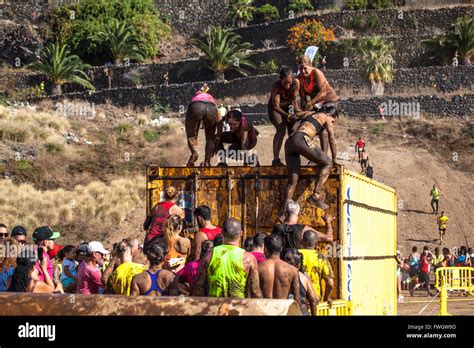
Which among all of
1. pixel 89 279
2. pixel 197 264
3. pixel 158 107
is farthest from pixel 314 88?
pixel 158 107

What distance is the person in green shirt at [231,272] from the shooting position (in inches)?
401

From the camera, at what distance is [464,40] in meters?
59.5

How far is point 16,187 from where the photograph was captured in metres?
41.5

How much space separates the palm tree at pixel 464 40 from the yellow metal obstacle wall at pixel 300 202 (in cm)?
4509

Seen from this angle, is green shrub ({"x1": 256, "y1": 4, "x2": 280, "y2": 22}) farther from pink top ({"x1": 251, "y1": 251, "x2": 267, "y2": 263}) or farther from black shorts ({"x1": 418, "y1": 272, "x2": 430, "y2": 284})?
pink top ({"x1": 251, "y1": 251, "x2": 267, "y2": 263})

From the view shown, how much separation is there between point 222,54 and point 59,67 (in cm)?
812

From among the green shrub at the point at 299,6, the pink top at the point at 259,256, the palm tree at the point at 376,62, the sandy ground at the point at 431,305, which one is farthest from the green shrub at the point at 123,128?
the pink top at the point at 259,256

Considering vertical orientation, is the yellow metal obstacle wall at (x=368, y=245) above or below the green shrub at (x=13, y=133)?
below

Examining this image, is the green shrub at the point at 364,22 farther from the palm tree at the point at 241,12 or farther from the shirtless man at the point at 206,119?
the shirtless man at the point at 206,119

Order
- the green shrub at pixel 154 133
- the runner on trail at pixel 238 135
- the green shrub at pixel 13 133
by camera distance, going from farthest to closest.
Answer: the green shrub at pixel 154 133 < the green shrub at pixel 13 133 < the runner on trail at pixel 238 135

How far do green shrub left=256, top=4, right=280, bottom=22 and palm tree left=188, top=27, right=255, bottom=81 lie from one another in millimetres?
4525

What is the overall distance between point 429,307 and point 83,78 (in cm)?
4447

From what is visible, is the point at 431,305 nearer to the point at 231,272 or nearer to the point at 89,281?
the point at 89,281

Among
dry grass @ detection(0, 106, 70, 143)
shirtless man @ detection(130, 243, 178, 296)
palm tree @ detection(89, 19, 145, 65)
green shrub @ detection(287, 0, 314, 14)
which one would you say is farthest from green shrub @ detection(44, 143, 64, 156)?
shirtless man @ detection(130, 243, 178, 296)
